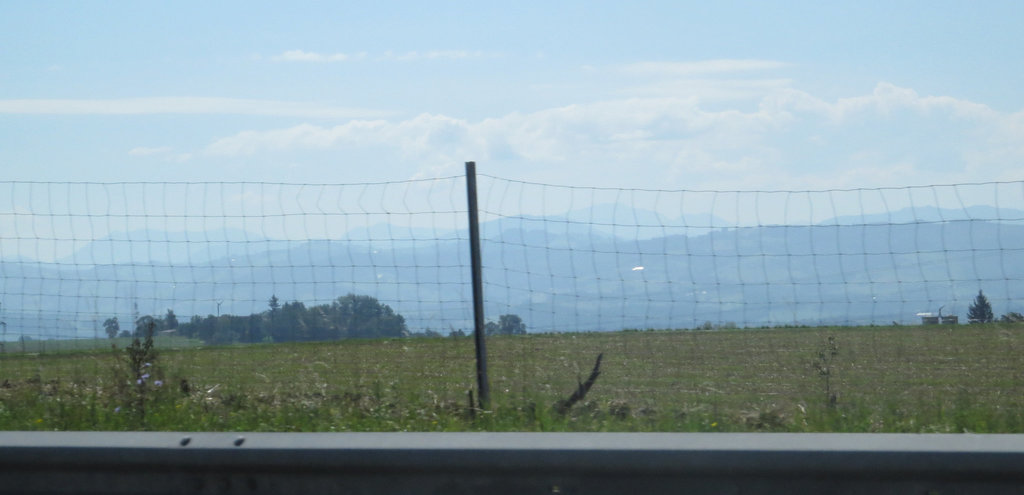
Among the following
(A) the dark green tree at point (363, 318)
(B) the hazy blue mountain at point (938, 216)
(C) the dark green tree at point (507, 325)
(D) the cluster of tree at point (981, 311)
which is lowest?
(D) the cluster of tree at point (981, 311)

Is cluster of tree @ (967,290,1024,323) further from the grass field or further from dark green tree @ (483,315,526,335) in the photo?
dark green tree @ (483,315,526,335)

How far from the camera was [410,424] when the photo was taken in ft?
22.1

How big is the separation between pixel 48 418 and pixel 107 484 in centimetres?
256

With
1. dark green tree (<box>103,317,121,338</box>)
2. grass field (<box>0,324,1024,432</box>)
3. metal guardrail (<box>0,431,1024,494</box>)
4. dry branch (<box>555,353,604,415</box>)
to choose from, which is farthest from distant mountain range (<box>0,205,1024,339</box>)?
metal guardrail (<box>0,431,1024,494</box>)

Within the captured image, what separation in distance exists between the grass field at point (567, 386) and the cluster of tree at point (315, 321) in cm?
44

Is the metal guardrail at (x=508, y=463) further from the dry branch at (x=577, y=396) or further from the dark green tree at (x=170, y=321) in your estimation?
the dark green tree at (x=170, y=321)

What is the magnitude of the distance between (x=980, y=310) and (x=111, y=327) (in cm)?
746

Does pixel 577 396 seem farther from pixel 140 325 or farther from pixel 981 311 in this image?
pixel 140 325

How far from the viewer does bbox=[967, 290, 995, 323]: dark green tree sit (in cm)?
801

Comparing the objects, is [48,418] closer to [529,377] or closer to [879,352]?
[529,377]

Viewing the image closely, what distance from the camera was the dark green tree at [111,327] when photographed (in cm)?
918

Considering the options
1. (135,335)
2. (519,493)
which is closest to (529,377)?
(135,335)

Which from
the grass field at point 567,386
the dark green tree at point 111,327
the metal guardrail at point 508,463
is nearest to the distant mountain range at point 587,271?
the dark green tree at point 111,327

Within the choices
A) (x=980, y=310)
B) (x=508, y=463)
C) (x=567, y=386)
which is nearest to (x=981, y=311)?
(x=980, y=310)
